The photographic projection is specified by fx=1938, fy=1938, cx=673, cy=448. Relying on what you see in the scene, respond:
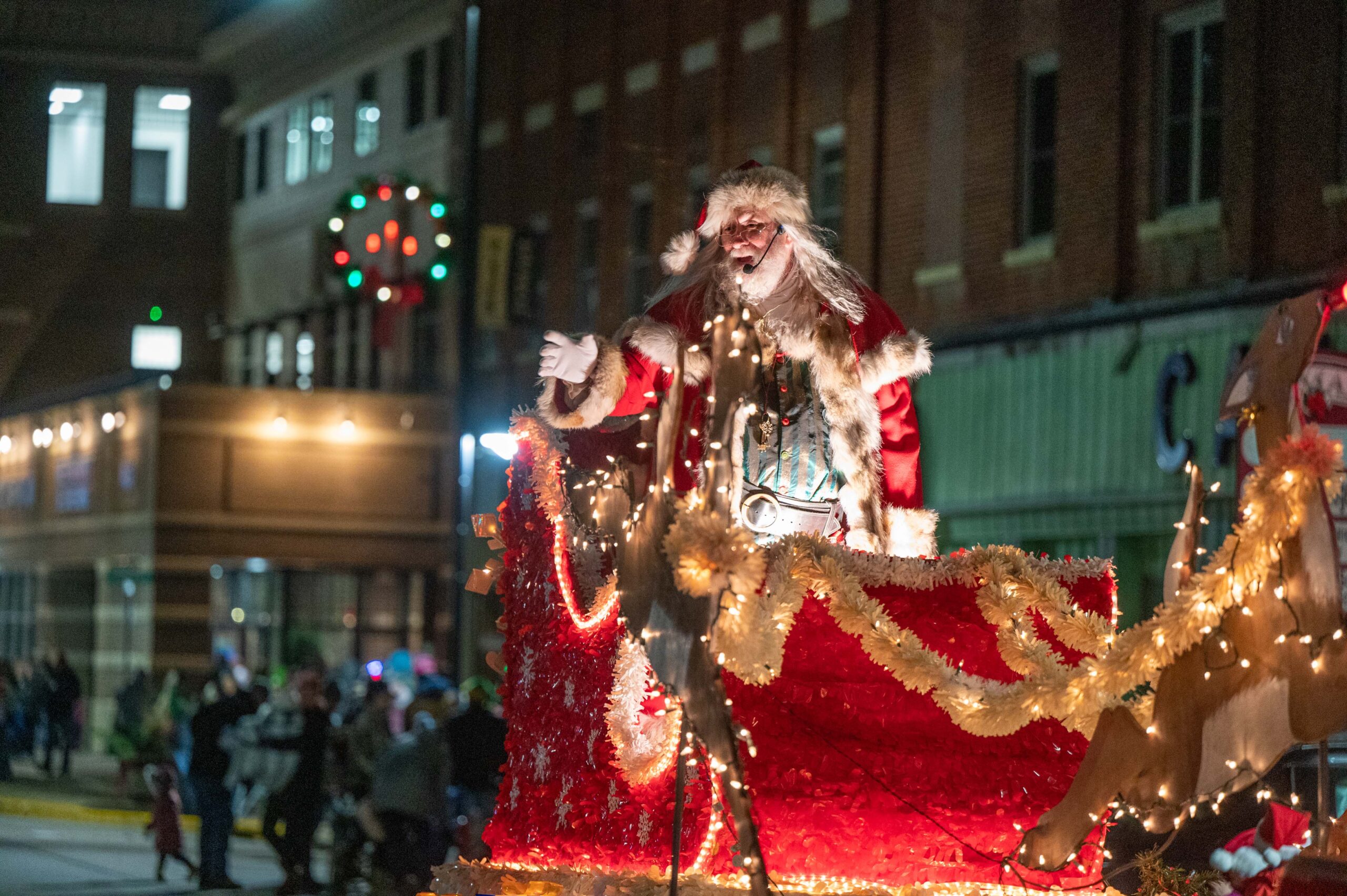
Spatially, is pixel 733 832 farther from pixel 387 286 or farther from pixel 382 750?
pixel 387 286

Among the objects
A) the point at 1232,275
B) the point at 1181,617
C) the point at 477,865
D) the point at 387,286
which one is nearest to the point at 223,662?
the point at 387,286

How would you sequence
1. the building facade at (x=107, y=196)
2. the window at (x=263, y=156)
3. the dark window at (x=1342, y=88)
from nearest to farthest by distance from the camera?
the dark window at (x=1342, y=88) < the building facade at (x=107, y=196) < the window at (x=263, y=156)

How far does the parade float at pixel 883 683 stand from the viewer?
470 cm

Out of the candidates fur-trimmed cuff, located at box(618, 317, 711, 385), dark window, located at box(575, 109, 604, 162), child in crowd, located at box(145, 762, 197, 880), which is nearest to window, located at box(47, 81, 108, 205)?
dark window, located at box(575, 109, 604, 162)

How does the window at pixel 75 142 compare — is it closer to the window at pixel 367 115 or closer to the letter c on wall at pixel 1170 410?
the window at pixel 367 115

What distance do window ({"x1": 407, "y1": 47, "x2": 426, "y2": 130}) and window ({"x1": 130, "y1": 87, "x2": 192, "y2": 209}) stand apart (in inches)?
336

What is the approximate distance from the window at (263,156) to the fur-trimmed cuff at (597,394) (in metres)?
32.9

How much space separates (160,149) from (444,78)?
10415mm

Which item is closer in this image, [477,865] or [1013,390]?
[477,865]

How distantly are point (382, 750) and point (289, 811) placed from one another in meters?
0.95

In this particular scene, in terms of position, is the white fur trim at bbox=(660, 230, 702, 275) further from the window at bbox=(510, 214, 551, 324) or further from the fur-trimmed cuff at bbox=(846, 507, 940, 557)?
the window at bbox=(510, 214, 551, 324)

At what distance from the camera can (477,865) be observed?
5.79 meters

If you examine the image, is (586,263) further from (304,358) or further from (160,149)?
(160,149)

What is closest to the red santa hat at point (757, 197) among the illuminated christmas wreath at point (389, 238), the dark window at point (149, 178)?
the illuminated christmas wreath at point (389, 238)
